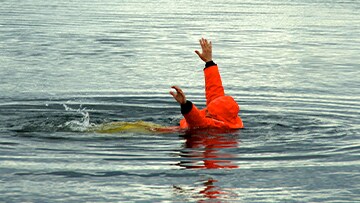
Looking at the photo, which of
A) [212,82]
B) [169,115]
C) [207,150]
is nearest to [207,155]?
[207,150]

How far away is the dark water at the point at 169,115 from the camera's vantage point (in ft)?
32.8

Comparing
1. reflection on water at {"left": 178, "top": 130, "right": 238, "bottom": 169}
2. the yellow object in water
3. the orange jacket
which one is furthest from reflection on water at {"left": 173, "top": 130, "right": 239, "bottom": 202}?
the yellow object in water

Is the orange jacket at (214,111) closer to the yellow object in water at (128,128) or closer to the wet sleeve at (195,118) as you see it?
the wet sleeve at (195,118)

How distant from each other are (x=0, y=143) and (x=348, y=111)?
6438 mm

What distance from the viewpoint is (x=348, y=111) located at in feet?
51.6

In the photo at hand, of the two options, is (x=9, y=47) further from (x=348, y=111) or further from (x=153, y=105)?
(x=348, y=111)

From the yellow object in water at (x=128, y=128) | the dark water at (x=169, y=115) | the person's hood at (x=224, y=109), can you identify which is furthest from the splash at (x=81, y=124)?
the person's hood at (x=224, y=109)

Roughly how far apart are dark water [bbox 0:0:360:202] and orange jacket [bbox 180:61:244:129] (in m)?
0.24

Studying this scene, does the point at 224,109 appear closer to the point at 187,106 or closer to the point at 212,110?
the point at 212,110

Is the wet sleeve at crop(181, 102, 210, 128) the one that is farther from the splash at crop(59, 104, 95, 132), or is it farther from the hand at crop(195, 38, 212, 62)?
the splash at crop(59, 104, 95, 132)

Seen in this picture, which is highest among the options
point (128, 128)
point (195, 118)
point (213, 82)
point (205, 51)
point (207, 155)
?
point (205, 51)

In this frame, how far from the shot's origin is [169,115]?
50.1 ft

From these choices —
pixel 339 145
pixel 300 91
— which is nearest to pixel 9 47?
pixel 300 91

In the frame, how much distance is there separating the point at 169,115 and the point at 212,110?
7.76ft
